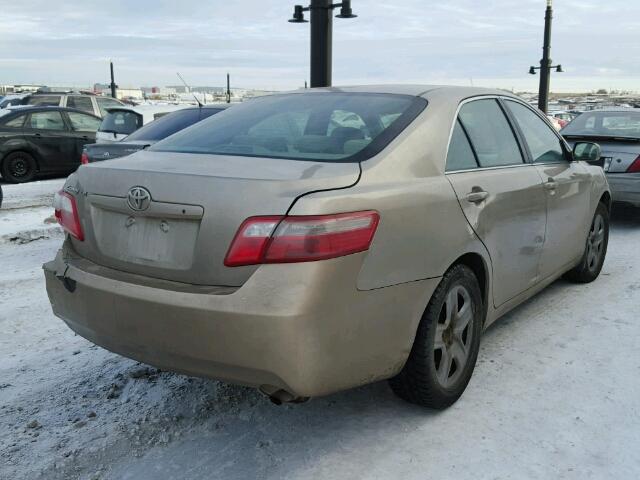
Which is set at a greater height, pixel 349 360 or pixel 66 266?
pixel 66 266

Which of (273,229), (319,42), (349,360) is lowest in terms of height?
(349,360)

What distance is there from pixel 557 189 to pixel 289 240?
8.08 feet

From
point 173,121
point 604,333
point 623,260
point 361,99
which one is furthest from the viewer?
point 173,121

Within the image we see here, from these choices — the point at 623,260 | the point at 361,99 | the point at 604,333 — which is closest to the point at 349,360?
the point at 361,99

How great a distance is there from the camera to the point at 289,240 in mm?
2258

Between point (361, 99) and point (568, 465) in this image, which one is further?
point (361, 99)

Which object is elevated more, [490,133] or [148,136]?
[490,133]

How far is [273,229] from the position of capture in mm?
2273

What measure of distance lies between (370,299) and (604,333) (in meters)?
2.24

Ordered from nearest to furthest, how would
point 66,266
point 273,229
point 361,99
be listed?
1. point 273,229
2. point 66,266
3. point 361,99

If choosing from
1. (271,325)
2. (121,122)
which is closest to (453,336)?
(271,325)

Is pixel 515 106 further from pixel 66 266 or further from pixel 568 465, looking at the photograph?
pixel 66 266

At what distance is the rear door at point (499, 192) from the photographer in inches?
123

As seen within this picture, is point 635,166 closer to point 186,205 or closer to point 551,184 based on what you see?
point 551,184
